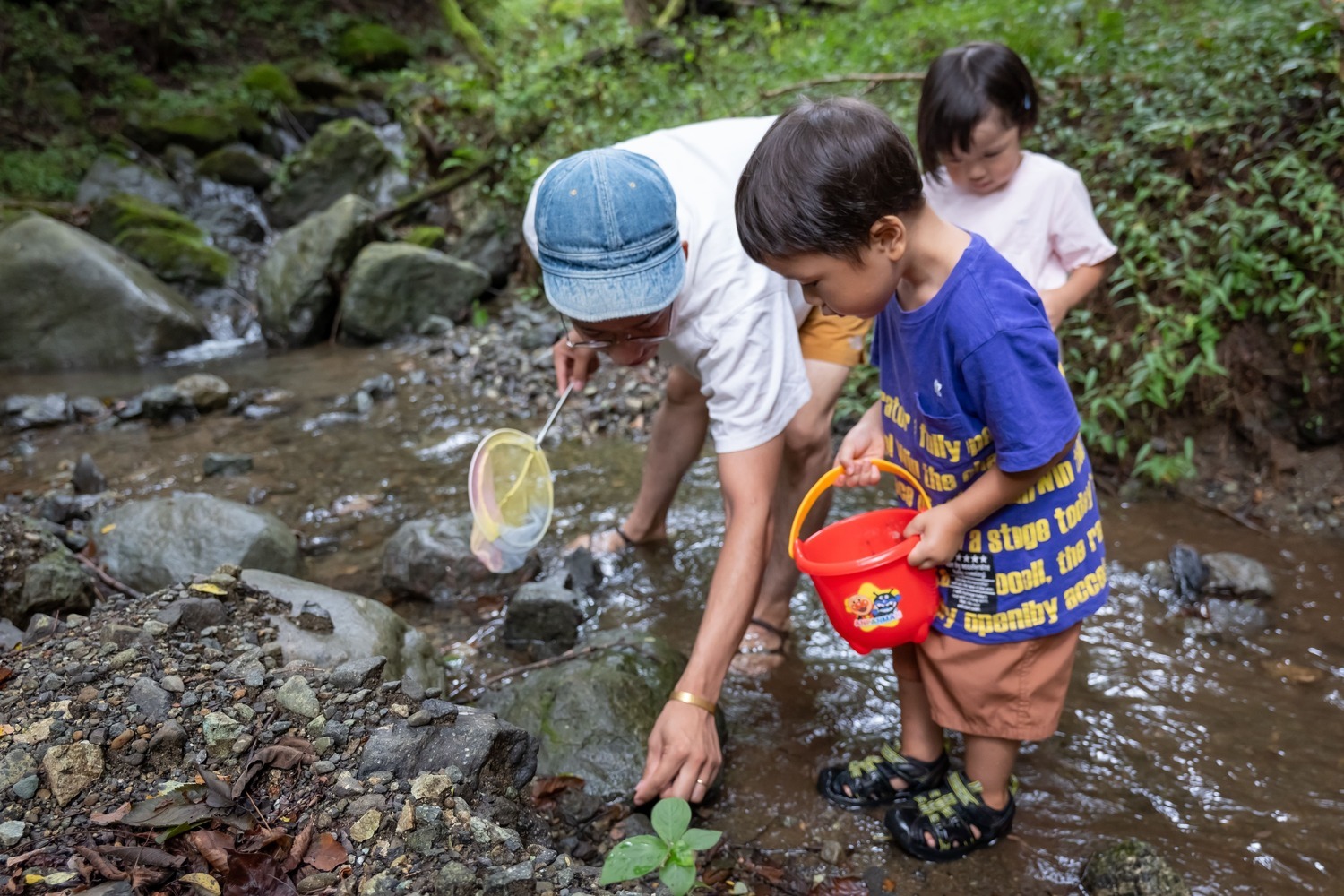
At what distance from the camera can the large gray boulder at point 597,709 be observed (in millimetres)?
2088

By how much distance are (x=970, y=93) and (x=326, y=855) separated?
236 centimetres

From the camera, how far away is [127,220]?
7773 millimetres

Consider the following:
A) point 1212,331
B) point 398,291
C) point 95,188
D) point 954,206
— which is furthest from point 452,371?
point 95,188

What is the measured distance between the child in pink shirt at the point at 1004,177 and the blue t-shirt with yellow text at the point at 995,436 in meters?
0.88

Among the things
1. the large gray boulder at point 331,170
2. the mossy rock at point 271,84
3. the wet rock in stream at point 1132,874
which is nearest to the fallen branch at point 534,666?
the wet rock in stream at point 1132,874

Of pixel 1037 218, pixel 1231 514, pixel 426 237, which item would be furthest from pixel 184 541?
pixel 426 237

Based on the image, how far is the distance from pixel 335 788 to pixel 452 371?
4335 millimetres

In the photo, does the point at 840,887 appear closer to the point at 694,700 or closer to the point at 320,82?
the point at 694,700

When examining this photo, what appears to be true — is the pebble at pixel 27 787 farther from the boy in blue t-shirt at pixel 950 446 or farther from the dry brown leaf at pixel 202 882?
the boy in blue t-shirt at pixel 950 446

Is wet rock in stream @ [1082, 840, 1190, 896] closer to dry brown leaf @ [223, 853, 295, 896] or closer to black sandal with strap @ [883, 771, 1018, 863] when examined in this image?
black sandal with strap @ [883, 771, 1018, 863]

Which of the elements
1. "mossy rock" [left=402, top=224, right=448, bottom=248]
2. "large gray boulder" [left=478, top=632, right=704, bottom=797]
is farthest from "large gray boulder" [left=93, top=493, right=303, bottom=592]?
"mossy rock" [left=402, top=224, right=448, bottom=248]

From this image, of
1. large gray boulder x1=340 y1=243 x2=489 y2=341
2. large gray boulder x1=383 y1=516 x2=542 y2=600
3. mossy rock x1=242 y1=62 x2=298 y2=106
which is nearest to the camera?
large gray boulder x1=383 y1=516 x2=542 y2=600

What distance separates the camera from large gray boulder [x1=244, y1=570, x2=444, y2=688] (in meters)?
2.09

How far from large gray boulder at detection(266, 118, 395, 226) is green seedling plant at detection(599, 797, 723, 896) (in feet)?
29.2
